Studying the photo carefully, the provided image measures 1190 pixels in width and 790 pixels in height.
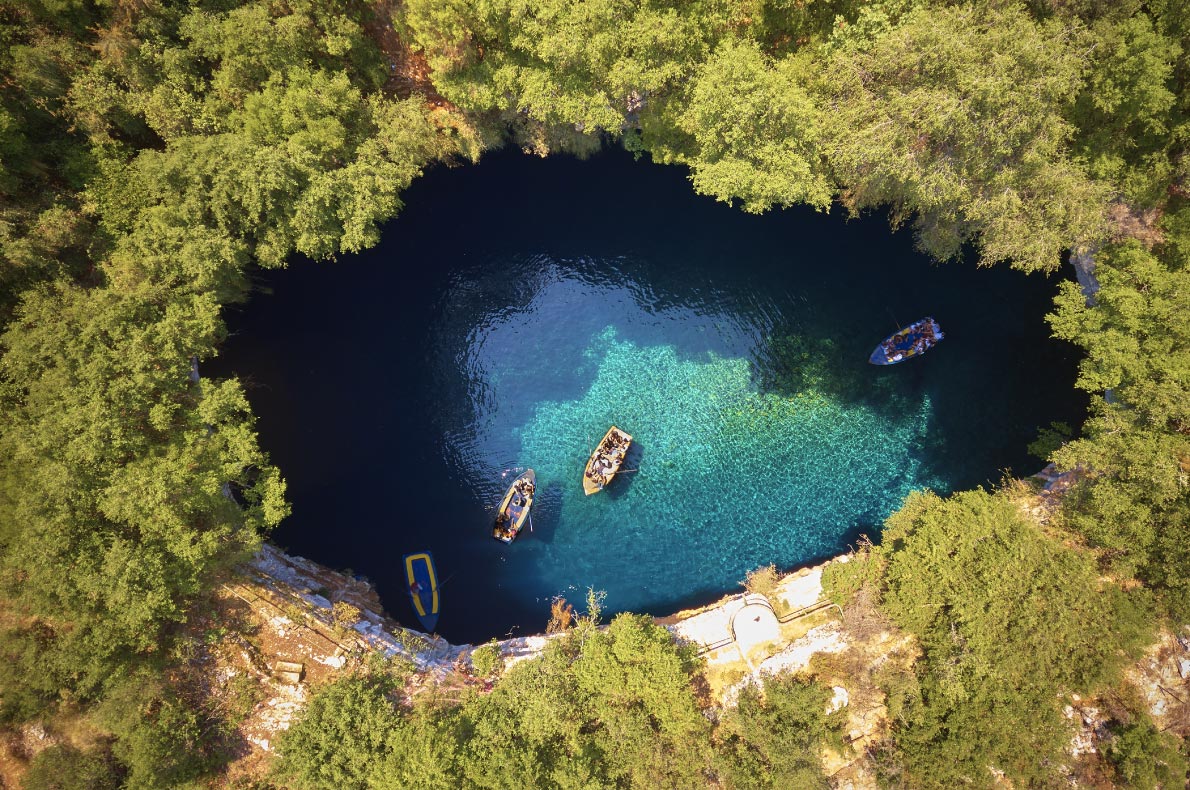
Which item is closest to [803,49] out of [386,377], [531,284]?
[531,284]

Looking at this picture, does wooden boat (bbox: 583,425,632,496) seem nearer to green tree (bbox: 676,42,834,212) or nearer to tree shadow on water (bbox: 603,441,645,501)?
tree shadow on water (bbox: 603,441,645,501)

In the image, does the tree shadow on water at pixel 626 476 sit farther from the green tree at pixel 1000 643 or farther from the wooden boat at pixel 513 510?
the green tree at pixel 1000 643

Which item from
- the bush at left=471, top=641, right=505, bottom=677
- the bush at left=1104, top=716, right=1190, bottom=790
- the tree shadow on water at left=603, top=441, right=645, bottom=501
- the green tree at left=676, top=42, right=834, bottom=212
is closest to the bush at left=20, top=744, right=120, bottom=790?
the bush at left=471, top=641, right=505, bottom=677

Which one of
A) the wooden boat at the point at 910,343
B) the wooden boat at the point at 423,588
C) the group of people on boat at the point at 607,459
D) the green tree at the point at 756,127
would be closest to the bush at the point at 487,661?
the wooden boat at the point at 423,588

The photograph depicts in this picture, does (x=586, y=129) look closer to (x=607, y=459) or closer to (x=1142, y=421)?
(x=607, y=459)

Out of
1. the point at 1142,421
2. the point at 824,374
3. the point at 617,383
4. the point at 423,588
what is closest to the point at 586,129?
the point at 617,383
